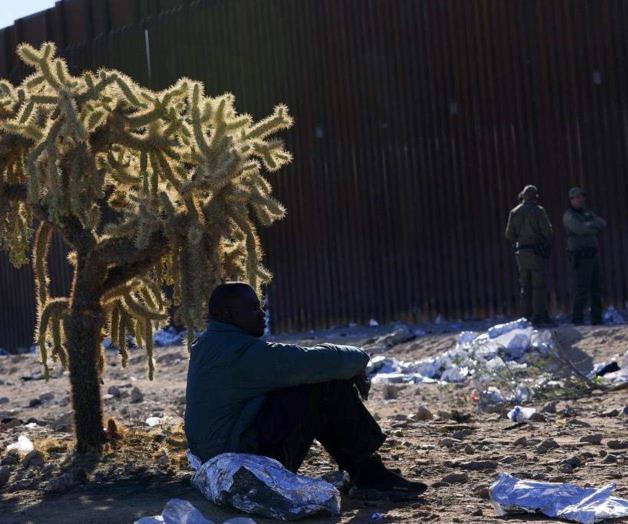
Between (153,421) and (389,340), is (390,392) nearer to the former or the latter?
(153,421)

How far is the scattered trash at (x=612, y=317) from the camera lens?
1466 cm

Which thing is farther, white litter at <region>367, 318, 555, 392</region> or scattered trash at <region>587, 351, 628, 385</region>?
white litter at <region>367, 318, 555, 392</region>

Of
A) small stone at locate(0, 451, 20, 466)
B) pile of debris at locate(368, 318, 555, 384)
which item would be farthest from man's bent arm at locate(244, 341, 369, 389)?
pile of debris at locate(368, 318, 555, 384)

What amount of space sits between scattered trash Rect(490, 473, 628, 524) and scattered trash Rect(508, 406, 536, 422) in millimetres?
3308

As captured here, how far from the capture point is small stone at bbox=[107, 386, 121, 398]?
12742mm

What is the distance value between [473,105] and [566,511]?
1247 cm

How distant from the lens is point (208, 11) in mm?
20328

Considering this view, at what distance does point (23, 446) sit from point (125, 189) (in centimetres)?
188

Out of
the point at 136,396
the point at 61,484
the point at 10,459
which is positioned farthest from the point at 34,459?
the point at 136,396

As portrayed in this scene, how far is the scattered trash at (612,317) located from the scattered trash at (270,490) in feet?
32.4

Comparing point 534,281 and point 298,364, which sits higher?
point 298,364

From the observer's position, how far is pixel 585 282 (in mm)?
13992

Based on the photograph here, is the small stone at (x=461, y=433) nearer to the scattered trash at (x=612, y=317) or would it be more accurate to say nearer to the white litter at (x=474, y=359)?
the white litter at (x=474, y=359)

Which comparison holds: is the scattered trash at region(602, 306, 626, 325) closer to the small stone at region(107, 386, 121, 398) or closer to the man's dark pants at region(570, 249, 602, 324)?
the man's dark pants at region(570, 249, 602, 324)
